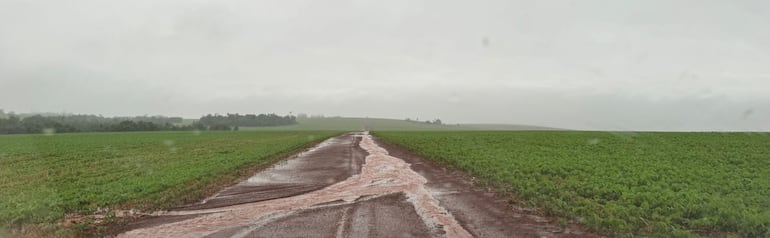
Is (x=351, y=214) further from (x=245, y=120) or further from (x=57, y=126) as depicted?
(x=245, y=120)

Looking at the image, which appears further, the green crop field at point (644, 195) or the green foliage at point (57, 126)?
the green foliage at point (57, 126)

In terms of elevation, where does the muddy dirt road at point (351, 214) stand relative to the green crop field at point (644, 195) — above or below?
below

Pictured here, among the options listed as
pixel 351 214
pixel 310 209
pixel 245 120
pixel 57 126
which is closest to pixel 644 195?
pixel 351 214

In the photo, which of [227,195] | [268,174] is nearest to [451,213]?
[227,195]

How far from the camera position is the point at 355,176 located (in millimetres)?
19781

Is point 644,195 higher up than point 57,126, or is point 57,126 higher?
point 57,126

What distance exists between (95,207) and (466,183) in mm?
11782

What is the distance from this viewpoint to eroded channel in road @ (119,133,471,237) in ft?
32.1

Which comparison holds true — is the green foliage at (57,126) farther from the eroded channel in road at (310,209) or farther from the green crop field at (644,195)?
the green crop field at (644,195)

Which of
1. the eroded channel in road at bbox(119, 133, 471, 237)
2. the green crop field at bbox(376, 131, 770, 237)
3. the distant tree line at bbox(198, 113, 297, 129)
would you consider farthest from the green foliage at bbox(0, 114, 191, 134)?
the green crop field at bbox(376, 131, 770, 237)

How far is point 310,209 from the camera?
40.0ft

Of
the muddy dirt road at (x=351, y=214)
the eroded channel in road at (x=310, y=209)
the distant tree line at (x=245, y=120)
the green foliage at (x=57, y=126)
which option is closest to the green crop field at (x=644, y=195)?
the muddy dirt road at (x=351, y=214)

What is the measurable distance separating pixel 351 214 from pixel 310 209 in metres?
1.37

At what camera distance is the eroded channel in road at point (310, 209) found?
9.79m
